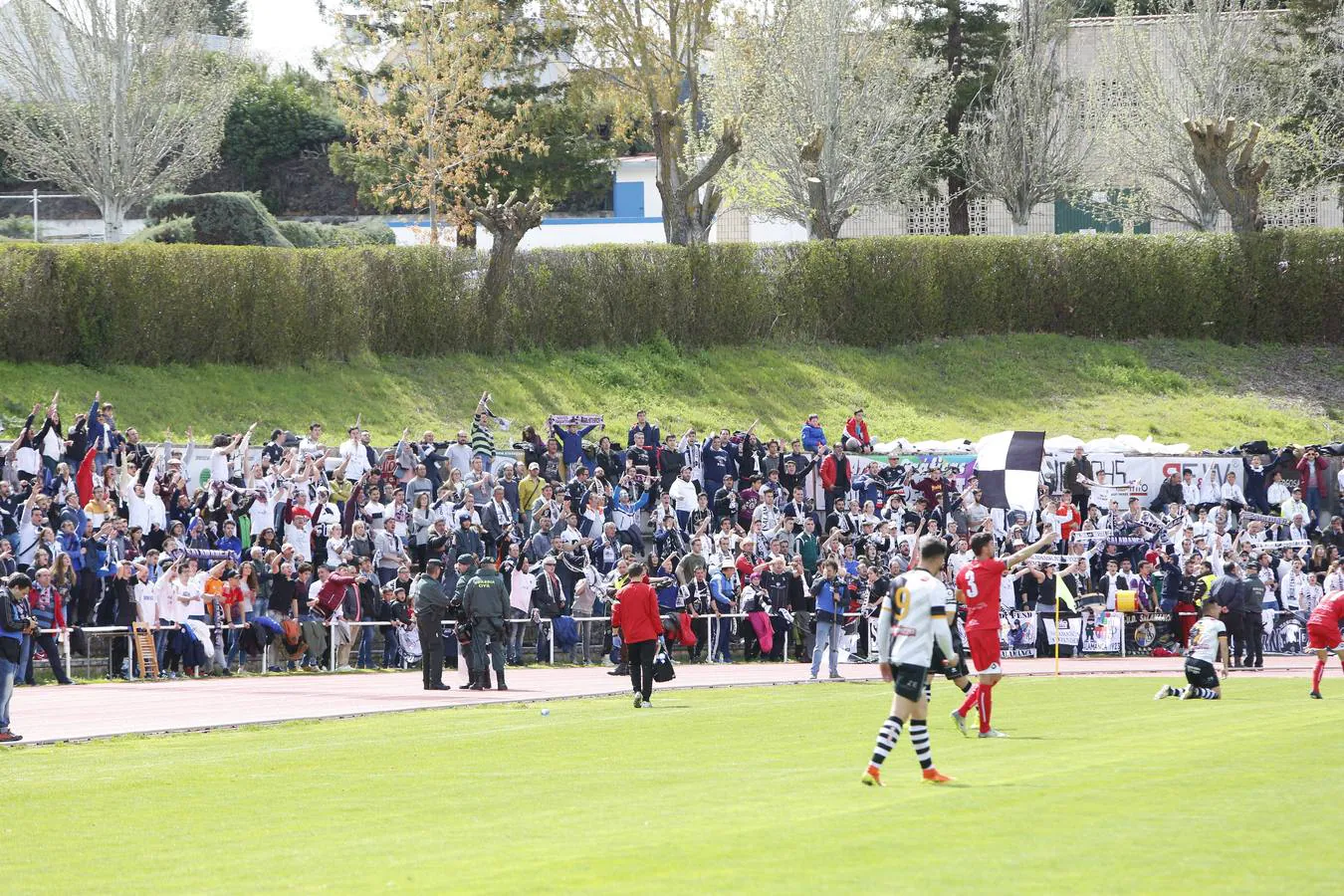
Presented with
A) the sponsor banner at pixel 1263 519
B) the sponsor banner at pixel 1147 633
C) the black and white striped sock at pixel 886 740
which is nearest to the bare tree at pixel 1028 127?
the sponsor banner at pixel 1263 519

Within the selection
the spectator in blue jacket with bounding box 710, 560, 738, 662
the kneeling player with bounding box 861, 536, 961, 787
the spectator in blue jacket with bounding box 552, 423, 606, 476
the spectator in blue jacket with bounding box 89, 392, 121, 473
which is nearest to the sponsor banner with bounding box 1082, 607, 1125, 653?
the spectator in blue jacket with bounding box 710, 560, 738, 662

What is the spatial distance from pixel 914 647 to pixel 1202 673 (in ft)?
31.6

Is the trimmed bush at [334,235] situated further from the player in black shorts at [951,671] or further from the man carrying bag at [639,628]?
the player in black shorts at [951,671]

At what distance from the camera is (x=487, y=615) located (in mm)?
23125

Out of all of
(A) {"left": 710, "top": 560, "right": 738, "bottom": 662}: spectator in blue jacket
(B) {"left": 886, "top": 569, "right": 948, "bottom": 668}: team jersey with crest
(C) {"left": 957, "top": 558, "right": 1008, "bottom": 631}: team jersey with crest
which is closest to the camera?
(B) {"left": 886, "top": 569, "right": 948, "bottom": 668}: team jersey with crest

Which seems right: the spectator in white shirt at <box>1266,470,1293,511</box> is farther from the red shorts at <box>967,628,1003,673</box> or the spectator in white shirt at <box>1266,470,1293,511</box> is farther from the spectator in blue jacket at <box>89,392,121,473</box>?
the spectator in blue jacket at <box>89,392,121,473</box>

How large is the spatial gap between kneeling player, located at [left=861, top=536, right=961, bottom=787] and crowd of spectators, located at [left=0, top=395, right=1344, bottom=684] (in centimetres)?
1174

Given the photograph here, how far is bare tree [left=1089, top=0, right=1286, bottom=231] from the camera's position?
187 feet

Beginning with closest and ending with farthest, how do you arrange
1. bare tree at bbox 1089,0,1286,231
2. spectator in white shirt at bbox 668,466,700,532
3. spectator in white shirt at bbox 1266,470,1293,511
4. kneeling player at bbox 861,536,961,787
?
1. kneeling player at bbox 861,536,961,787
2. spectator in white shirt at bbox 668,466,700,532
3. spectator in white shirt at bbox 1266,470,1293,511
4. bare tree at bbox 1089,0,1286,231

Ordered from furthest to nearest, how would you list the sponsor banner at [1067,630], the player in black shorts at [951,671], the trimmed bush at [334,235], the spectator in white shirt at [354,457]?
the trimmed bush at [334,235] → the sponsor banner at [1067,630] → the spectator in white shirt at [354,457] → the player in black shorts at [951,671]

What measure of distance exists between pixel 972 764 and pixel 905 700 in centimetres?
169

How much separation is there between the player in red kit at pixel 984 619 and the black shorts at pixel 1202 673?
491 centimetres

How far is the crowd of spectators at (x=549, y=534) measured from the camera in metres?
25.0

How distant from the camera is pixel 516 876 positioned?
31.0 feet
